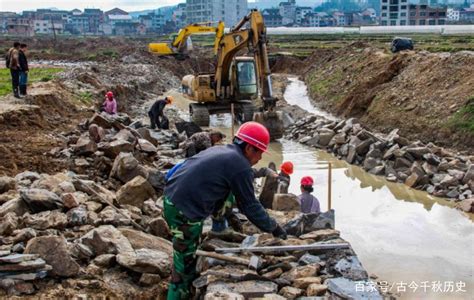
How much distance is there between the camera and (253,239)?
559cm

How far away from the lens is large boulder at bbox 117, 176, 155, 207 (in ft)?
24.5

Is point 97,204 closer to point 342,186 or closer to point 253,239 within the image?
point 253,239

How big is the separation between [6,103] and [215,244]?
10850 mm

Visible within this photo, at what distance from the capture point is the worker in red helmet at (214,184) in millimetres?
4309

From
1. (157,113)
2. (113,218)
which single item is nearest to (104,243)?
(113,218)

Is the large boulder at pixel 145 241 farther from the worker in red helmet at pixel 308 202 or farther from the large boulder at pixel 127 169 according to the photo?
the large boulder at pixel 127 169

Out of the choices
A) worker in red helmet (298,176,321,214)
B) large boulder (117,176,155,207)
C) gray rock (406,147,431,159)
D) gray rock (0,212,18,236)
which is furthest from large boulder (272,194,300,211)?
gray rock (406,147,431,159)

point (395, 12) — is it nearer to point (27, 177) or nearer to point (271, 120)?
point (271, 120)

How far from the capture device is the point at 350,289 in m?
4.68

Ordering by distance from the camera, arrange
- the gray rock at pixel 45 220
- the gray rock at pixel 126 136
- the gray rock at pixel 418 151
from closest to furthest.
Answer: the gray rock at pixel 45 220 < the gray rock at pixel 126 136 < the gray rock at pixel 418 151

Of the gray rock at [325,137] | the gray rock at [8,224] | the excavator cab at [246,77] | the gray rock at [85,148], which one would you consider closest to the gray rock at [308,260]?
the gray rock at [8,224]

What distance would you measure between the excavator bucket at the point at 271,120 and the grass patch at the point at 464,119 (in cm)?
484

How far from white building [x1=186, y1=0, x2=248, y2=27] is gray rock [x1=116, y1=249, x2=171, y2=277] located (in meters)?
Result: 121

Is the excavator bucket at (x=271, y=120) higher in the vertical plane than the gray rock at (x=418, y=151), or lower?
higher
